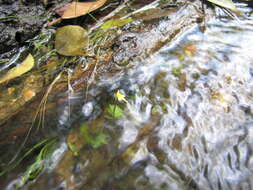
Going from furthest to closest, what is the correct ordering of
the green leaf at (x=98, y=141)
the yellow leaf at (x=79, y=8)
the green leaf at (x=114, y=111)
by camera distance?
1. the yellow leaf at (x=79, y=8)
2. the green leaf at (x=114, y=111)
3. the green leaf at (x=98, y=141)

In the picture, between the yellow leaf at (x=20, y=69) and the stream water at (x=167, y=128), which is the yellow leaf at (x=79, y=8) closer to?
the yellow leaf at (x=20, y=69)

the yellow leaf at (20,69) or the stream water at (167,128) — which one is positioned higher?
the yellow leaf at (20,69)

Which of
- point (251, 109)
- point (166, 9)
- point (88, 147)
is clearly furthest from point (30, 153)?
point (166, 9)

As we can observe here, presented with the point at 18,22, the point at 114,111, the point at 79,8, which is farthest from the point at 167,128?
the point at 18,22

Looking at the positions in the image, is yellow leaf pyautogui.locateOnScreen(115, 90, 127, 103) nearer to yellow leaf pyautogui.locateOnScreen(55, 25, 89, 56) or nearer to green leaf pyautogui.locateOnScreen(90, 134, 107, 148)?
green leaf pyautogui.locateOnScreen(90, 134, 107, 148)

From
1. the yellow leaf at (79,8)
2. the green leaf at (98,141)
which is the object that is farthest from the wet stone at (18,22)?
the green leaf at (98,141)

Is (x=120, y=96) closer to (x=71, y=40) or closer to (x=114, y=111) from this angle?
(x=114, y=111)

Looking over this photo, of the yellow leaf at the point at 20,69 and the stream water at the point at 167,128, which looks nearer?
the stream water at the point at 167,128

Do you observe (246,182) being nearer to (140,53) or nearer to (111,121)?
(111,121)
